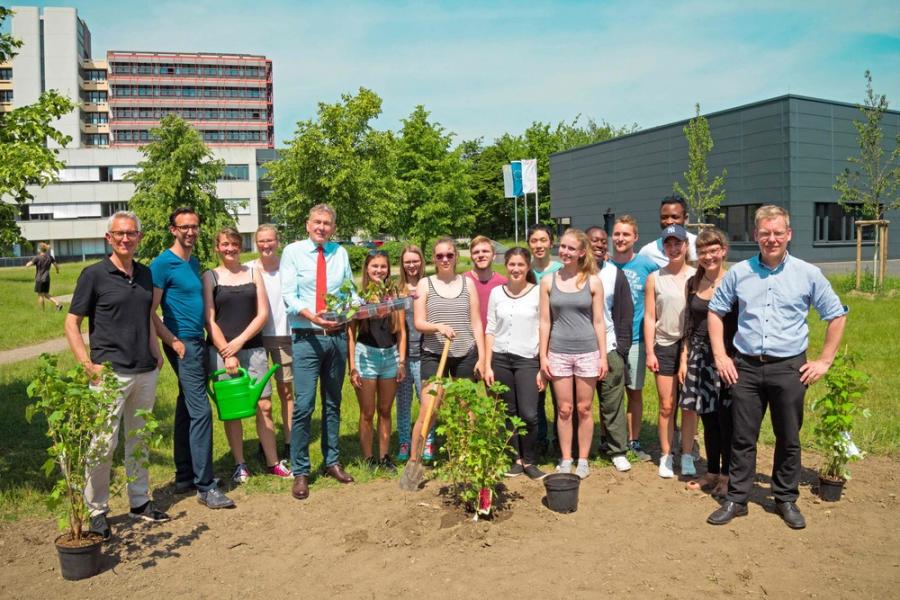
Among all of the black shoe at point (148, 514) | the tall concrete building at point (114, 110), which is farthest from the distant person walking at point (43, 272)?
the tall concrete building at point (114, 110)

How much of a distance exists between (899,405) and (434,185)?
31962 millimetres

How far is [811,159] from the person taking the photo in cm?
3116

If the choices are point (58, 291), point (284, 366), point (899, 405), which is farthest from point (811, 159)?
point (58, 291)

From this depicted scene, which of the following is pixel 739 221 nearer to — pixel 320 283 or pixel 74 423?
pixel 320 283

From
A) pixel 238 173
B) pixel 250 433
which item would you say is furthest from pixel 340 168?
pixel 238 173

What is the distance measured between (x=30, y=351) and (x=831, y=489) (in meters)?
14.7

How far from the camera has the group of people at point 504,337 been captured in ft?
15.3

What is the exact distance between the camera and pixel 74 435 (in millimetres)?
4145

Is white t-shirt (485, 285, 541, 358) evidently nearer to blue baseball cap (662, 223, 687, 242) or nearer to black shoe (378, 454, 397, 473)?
blue baseball cap (662, 223, 687, 242)

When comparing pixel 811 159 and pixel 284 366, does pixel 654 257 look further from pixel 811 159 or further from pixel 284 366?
pixel 811 159

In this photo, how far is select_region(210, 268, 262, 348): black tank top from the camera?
18.0ft

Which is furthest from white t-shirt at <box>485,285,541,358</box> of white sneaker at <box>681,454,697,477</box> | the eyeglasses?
the eyeglasses

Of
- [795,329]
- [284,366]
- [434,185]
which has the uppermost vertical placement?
[434,185]

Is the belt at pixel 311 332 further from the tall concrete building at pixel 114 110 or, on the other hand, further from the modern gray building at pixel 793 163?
the tall concrete building at pixel 114 110
